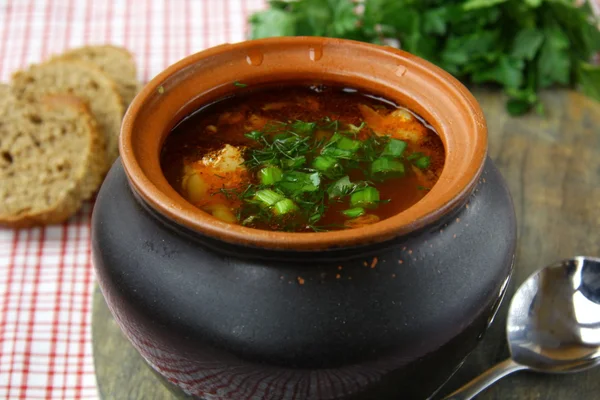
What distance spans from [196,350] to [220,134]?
0.63 meters

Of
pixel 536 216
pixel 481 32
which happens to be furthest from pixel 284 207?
pixel 481 32

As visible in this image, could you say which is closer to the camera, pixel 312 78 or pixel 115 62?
pixel 312 78

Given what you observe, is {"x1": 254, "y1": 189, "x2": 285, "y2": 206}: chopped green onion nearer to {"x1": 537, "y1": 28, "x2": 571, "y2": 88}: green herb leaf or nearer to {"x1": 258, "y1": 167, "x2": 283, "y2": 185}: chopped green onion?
{"x1": 258, "y1": 167, "x2": 283, "y2": 185}: chopped green onion

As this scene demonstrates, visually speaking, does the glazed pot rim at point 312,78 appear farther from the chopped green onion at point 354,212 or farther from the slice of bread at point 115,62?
the slice of bread at point 115,62

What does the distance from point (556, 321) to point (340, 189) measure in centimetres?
84

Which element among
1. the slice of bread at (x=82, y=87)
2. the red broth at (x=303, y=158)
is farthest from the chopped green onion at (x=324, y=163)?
the slice of bread at (x=82, y=87)

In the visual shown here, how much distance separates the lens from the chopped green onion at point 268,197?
1678 mm

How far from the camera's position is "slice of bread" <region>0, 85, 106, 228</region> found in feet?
9.35

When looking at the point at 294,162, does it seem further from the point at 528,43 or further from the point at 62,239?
the point at 528,43

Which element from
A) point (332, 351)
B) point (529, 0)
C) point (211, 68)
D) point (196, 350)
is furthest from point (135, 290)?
point (529, 0)

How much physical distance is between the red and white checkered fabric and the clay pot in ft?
2.70

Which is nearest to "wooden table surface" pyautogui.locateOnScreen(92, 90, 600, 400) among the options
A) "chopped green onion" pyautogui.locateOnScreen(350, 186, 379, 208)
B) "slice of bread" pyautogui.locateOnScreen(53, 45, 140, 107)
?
"chopped green onion" pyautogui.locateOnScreen(350, 186, 379, 208)

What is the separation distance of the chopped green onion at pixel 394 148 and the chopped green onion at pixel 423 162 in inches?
2.0

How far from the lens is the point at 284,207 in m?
1.66
